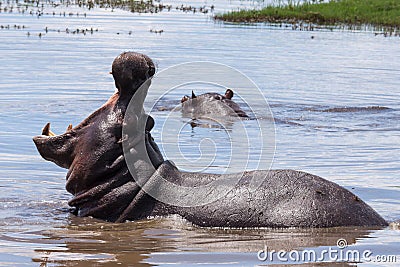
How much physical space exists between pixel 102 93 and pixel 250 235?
30.5 ft

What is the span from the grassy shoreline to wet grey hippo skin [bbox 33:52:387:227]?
90.3ft

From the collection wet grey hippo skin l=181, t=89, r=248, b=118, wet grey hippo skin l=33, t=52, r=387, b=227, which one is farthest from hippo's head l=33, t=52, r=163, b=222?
wet grey hippo skin l=181, t=89, r=248, b=118

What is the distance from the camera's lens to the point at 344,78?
18.1 metres

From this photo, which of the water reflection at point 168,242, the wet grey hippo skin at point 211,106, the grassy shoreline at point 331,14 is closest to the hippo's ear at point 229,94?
the wet grey hippo skin at point 211,106

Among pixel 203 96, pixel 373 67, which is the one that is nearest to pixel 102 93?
pixel 203 96

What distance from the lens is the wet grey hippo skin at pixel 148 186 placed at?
5.52 meters

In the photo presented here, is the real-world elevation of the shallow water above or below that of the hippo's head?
below

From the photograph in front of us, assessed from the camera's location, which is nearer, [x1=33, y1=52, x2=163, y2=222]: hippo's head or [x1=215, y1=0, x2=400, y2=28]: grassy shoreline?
[x1=33, y1=52, x2=163, y2=222]: hippo's head

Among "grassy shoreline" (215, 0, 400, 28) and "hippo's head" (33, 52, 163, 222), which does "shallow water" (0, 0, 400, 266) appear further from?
"grassy shoreline" (215, 0, 400, 28)

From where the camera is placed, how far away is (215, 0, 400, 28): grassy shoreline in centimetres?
3350

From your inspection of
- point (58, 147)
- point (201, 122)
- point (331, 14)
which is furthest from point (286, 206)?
point (331, 14)

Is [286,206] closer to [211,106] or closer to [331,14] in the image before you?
[211,106]

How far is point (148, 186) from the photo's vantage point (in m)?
5.72

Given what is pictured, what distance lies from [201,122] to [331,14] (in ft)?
76.4
